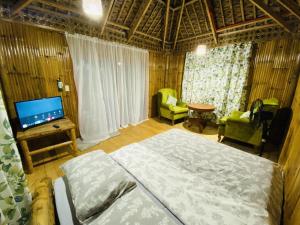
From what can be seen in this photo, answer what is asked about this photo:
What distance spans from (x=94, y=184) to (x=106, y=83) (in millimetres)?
2992

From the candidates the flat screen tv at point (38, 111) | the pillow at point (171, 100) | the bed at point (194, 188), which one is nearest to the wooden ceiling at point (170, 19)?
the flat screen tv at point (38, 111)

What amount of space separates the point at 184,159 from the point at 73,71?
2941mm

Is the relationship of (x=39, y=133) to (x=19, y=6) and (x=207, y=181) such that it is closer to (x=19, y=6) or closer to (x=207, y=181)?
(x=19, y=6)

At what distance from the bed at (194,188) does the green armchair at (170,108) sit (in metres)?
2.53

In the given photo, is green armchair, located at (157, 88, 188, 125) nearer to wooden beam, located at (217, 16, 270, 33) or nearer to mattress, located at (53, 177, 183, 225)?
wooden beam, located at (217, 16, 270, 33)

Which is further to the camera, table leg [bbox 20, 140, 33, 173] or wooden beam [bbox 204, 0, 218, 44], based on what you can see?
wooden beam [bbox 204, 0, 218, 44]

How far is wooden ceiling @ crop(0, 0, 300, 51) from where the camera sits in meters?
2.50

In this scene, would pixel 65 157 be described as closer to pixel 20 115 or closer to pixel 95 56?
pixel 20 115

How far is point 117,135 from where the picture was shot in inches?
145

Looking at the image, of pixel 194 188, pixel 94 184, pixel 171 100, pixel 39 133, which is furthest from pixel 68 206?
pixel 171 100

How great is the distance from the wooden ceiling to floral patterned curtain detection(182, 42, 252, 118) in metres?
0.34

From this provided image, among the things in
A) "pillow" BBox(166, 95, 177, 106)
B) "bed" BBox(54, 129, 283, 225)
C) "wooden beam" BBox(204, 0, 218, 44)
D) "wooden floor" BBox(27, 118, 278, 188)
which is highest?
"wooden beam" BBox(204, 0, 218, 44)

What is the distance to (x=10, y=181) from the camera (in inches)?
32.6

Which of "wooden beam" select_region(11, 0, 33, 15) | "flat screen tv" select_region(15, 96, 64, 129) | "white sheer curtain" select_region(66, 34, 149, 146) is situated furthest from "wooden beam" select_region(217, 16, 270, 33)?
"flat screen tv" select_region(15, 96, 64, 129)
